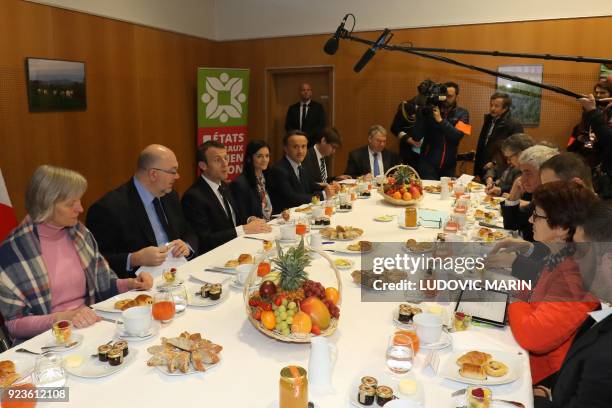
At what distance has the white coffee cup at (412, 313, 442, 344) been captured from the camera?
169 centimetres

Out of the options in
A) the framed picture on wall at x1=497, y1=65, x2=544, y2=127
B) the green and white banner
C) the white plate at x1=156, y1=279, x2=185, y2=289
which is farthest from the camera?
the green and white banner

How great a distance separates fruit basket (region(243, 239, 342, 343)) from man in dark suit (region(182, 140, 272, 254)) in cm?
164

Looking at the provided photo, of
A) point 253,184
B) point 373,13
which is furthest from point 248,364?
point 373,13

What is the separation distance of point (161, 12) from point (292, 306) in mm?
6376

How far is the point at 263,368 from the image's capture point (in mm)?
1562

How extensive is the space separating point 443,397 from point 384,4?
6.54m

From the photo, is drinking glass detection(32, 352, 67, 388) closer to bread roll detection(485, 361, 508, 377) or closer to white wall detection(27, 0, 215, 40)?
bread roll detection(485, 361, 508, 377)

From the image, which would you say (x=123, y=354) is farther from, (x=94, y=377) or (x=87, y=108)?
(x=87, y=108)

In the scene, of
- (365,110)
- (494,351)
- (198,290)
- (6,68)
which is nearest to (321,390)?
(494,351)

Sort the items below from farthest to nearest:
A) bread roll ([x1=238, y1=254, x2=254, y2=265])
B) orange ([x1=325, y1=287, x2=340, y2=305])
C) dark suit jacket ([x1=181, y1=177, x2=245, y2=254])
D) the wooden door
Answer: the wooden door < dark suit jacket ([x1=181, y1=177, x2=245, y2=254]) < bread roll ([x1=238, y1=254, x2=254, y2=265]) < orange ([x1=325, y1=287, x2=340, y2=305])

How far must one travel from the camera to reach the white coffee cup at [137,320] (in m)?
1.73

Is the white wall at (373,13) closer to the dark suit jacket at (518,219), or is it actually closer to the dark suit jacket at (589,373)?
the dark suit jacket at (518,219)

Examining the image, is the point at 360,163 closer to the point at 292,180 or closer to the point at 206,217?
the point at 292,180

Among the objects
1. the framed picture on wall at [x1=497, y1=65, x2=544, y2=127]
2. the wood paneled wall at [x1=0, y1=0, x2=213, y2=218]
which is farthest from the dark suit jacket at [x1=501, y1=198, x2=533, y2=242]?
the wood paneled wall at [x1=0, y1=0, x2=213, y2=218]
